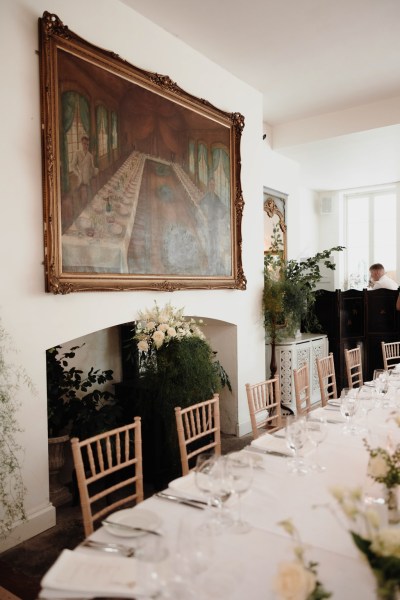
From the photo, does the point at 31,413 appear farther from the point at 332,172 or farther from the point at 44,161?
the point at 332,172

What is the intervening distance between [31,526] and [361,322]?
612cm

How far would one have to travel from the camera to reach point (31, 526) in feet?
10.7

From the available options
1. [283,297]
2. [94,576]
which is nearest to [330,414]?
[94,576]

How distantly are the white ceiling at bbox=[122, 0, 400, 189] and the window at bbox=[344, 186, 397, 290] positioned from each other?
9.48 ft

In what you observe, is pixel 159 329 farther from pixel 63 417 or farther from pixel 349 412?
pixel 349 412

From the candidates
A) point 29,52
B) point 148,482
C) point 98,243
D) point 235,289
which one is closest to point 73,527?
point 148,482

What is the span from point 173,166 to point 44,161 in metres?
1.46

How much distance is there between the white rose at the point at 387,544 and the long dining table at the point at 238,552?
8 centimetres

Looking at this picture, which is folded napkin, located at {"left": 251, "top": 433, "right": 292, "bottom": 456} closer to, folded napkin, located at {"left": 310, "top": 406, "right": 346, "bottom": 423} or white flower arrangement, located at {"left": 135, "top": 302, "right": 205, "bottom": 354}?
folded napkin, located at {"left": 310, "top": 406, "right": 346, "bottom": 423}

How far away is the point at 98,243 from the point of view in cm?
374

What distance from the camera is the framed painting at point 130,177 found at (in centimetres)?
341

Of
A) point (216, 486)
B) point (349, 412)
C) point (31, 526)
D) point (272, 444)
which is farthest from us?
point (31, 526)

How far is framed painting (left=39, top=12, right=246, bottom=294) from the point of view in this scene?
341cm

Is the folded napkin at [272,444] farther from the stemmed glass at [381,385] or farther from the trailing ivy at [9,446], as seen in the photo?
the trailing ivy at [9,446]
